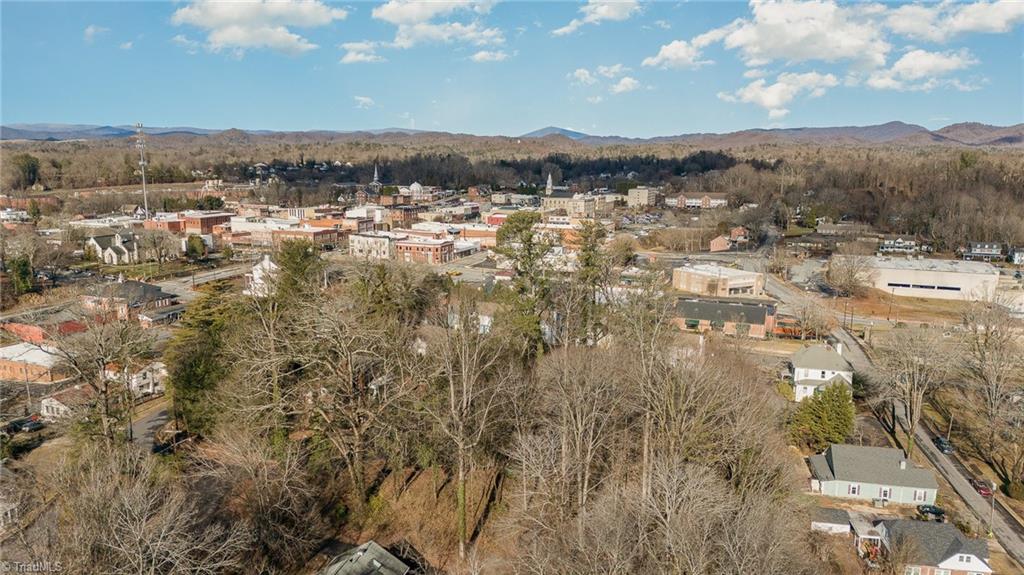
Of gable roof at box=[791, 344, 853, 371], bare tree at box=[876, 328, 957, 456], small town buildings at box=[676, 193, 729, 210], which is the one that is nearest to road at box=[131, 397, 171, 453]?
gable roof at box=[791, 344, 853, 371]

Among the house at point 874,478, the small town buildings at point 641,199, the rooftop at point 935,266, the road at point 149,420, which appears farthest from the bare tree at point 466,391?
the small town buildings at point 641,199

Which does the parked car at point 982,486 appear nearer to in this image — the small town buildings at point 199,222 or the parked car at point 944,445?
the parked car at point 944,445

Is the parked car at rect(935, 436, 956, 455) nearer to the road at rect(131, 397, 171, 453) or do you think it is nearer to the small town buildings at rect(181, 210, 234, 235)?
the road at rect(131, 397, 171, 453)

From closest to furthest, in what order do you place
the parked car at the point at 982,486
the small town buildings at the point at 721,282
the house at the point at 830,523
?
the house at the point at 830,523
the parked car at the point at 982,486
the small town buildings at the point at 721,282

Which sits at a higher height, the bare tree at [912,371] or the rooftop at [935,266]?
the rooftop at [935,266]

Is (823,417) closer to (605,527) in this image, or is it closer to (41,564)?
(605,527)
